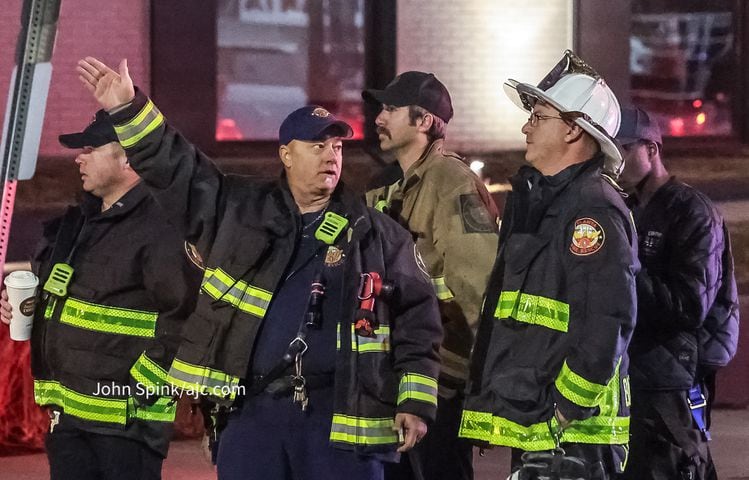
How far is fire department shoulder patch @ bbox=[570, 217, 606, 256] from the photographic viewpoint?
4.62 meters

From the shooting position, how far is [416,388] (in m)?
5.10

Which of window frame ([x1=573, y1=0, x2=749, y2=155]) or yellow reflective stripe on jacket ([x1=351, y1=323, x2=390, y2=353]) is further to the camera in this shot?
window frame ([x1=573, y1=0, x2=749, y2=155])

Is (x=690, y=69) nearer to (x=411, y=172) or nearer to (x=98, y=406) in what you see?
(x=411, y=172)

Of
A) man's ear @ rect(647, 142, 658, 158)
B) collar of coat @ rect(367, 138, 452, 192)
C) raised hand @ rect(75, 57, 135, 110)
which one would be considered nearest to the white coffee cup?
raised hand @ rect(75, 57, 135, 110)

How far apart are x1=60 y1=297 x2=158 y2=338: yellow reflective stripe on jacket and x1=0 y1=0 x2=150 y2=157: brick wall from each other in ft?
14.5

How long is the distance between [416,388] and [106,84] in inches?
61.1

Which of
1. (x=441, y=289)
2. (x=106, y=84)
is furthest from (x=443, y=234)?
(x=106, y=84)

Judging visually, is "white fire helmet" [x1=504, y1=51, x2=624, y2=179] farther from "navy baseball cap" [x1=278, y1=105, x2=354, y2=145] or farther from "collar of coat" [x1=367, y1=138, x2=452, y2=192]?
"collar of coat" [x1=367, y1=138, x2=452, y2=192]

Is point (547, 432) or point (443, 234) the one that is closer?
point (547, 432)

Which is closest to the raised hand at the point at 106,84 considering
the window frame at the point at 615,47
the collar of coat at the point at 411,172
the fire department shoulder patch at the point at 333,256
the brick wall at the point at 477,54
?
the fire department shoulder patch at the point at 333,256

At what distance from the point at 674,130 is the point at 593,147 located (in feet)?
23.8

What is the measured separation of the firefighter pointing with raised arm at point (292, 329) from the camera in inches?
199

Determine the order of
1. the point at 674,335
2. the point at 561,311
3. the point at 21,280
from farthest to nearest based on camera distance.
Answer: the point at 674,335, the point at 21,280, the point at 561,311

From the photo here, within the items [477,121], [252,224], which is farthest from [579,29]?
[252,224]
